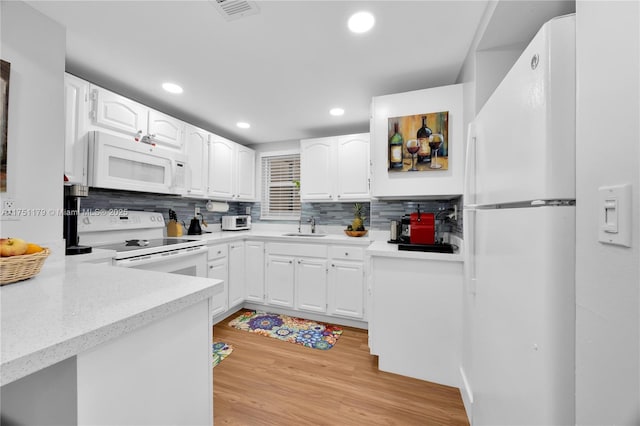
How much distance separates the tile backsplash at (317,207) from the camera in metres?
2.35

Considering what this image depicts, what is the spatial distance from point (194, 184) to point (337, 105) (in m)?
1.79

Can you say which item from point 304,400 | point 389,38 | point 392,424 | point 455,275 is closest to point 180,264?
point 304,400

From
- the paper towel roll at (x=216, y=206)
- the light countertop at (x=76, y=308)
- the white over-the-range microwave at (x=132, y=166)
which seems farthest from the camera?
the paper towel roll at (x=216, y=206)

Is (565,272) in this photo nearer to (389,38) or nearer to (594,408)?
(594,408)

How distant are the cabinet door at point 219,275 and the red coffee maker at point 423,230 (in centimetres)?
193

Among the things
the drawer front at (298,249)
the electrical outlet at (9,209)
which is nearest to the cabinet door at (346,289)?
the drawer front at (298,249)

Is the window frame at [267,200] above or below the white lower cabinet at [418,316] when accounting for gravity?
above

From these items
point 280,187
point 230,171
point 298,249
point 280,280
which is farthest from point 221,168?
point 280,280

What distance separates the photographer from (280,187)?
400cm

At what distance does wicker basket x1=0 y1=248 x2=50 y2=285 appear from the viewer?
866 mm

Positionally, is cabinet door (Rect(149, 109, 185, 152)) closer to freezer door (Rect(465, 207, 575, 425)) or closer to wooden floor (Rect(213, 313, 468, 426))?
wooden floor (Rect(213, 313, 468, 426))

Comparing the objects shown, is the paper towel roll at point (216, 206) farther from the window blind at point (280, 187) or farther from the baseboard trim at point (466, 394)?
the baseboard trim at point (466, 394)

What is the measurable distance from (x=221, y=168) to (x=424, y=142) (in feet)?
7.92

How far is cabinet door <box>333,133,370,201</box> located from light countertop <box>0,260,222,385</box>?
234 centimetres
